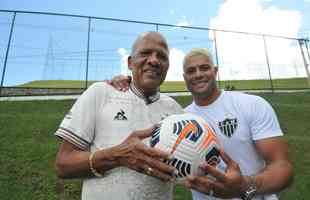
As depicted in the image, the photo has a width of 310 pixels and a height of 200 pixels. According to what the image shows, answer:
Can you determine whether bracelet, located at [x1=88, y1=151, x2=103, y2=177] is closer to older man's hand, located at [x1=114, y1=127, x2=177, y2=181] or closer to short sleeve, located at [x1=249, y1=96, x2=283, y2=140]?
older man's hand, located at [x1=114, y1=127, x2=177, y2=181]

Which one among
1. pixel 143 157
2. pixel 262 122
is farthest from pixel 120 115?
pixel 262 122

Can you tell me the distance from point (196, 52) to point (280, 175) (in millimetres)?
1341

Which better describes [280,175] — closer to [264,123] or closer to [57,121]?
[264,123]

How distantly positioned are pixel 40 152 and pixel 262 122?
6513 mm

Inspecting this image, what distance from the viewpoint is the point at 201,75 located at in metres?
2.82

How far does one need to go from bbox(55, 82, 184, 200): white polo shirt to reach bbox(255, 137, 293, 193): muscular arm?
757mm

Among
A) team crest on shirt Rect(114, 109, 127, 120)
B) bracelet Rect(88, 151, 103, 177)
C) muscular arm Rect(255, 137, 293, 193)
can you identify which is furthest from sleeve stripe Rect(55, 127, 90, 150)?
muscular arm Rect(255, 137, 293, 193)

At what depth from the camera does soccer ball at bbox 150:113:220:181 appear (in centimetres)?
197

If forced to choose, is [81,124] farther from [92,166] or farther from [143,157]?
[143,157]

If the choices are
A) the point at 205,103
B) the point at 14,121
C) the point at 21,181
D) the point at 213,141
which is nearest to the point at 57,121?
the point at 14,121

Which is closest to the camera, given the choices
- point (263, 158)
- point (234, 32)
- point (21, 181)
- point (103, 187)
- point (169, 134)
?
point (169, 134)

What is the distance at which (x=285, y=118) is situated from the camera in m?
12.5

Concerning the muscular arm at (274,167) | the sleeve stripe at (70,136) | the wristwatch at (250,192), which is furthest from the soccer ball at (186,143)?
the sleeve stripe at (70,136)

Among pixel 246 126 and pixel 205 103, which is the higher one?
pixel 205 103
